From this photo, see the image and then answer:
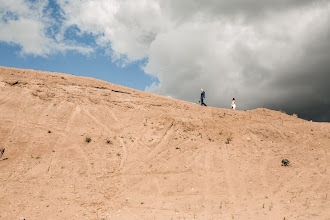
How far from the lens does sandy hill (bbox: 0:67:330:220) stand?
10375 millimetres

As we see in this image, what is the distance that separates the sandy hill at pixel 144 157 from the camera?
10.4 meters

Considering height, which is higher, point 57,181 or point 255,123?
point 255,123

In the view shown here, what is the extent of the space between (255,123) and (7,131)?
17828mm

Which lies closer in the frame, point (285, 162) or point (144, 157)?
point (285, 162)

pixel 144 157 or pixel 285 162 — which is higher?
pixel 285 162

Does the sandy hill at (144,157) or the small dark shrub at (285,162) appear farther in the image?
the small dark shrub at (285,162)

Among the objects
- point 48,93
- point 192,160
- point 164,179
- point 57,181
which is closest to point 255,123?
point 192,160

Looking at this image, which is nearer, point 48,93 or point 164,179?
point 164,179

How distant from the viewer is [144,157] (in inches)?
579

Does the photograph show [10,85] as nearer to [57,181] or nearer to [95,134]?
[95,134]

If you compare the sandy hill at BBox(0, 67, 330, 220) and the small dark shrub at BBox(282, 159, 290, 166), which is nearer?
the sandy hill at BBox(0, 67, 330, 220)

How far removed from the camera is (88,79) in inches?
917

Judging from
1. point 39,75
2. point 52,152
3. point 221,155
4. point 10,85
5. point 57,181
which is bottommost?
point 57,181

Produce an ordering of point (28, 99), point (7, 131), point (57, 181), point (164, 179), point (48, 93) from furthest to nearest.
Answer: point (48, 93), point (28, 99), point (7, 131), point (164, 179), point (57, 181)
